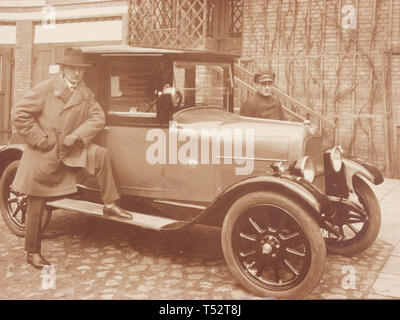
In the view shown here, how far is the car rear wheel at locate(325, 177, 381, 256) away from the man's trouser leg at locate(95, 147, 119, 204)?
1.87 meters

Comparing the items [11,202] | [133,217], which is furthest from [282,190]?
[11,202]

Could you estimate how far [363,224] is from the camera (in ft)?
14.4

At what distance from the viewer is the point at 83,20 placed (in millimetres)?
12031

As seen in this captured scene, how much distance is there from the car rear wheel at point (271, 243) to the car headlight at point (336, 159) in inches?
34.8

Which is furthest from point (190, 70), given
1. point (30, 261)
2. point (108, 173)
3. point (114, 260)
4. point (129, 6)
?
point (129, 6)

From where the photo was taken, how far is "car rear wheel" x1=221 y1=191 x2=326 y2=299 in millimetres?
3357

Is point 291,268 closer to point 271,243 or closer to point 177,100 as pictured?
point 271,243

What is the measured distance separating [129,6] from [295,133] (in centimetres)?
812

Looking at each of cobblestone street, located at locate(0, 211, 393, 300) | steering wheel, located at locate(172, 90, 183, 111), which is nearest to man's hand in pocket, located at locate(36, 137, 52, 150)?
cobblestone street, located at locate(0, 211, 393, 300)

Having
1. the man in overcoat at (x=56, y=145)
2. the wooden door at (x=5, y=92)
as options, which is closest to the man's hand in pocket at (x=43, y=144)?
the man in overcoat at (x=56, y=145)

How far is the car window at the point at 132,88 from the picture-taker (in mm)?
4262

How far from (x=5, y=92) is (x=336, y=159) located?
394 inches
